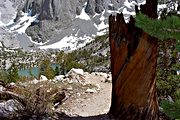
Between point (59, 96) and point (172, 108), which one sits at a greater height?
point (172, 108)

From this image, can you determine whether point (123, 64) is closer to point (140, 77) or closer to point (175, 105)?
point (140, 77)

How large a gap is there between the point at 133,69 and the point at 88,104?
2.98m

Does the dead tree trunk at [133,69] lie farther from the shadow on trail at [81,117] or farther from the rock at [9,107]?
the rock at [9,107]

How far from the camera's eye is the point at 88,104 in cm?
1072

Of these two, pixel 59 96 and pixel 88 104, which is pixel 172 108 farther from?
pixel 59 96

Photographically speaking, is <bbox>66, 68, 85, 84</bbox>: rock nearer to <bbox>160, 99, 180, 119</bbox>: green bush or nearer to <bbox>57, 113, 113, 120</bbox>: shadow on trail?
<bbox>57, 113, 113, 120</bbox>: shadow on trail

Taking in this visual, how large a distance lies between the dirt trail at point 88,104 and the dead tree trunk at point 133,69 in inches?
59.1

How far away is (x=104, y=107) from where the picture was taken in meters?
10.5

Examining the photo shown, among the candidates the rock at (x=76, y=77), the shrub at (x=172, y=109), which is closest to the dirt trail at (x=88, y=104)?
the rock at (x=76, y=77)

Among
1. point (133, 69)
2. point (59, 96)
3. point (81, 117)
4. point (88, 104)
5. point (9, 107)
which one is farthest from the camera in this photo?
point (59, 96)

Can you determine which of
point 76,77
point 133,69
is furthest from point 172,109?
point 76,77

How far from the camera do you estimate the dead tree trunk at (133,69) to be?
314 inches

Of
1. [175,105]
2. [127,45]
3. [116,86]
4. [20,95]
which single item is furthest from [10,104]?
[175,105]

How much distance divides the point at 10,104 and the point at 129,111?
9.55 feet
